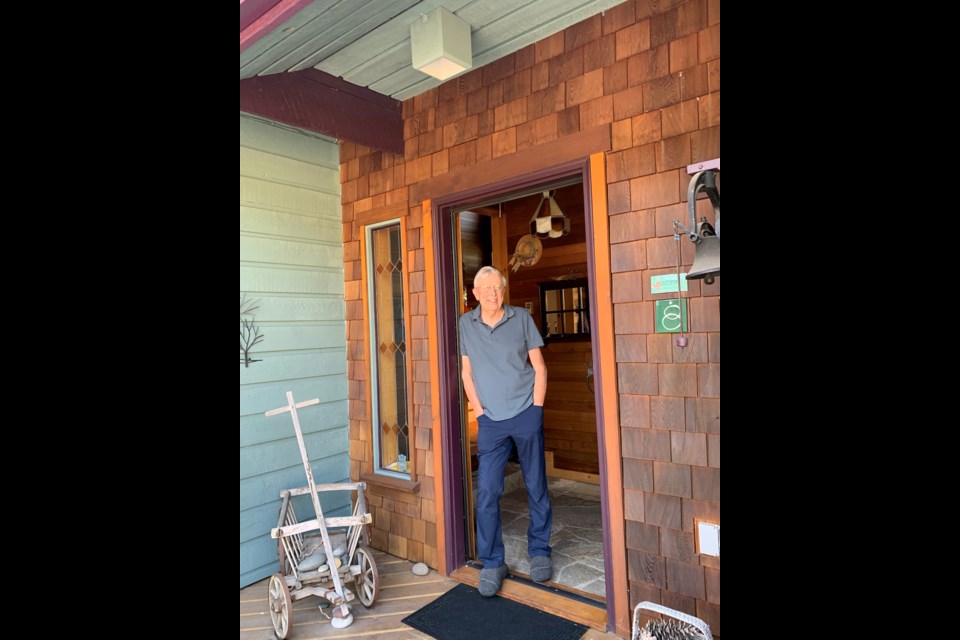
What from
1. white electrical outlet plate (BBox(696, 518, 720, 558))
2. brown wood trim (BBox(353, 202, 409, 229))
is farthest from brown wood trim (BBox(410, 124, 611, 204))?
white electrical outlet plate (BBox(696, 518, 720, 558))

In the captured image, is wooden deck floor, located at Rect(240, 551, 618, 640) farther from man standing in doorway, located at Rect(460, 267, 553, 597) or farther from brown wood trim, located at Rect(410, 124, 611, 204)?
brown wood trim, located at Rect(410, 124, 611, 204)

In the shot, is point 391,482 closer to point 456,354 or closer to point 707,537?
point 456,354

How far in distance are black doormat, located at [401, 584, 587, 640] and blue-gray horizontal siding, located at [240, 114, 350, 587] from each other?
113 centimetres

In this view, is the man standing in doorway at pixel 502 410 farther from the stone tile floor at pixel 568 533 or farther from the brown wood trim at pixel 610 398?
the brown wood trim at pixel 610 398

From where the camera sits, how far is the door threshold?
2.47m

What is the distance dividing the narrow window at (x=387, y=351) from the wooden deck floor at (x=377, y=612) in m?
0.64

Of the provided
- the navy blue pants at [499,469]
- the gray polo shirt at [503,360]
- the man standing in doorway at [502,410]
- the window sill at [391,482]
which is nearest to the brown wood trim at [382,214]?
the man standing in doorway at [502,410]

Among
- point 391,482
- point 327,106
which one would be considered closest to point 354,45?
point 327,106

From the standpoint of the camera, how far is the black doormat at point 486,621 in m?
2.40

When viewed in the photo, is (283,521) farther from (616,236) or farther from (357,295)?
(616,236)

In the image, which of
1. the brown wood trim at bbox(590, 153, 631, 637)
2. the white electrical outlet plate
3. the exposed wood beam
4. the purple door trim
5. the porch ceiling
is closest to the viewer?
the white electrical outlet plate
